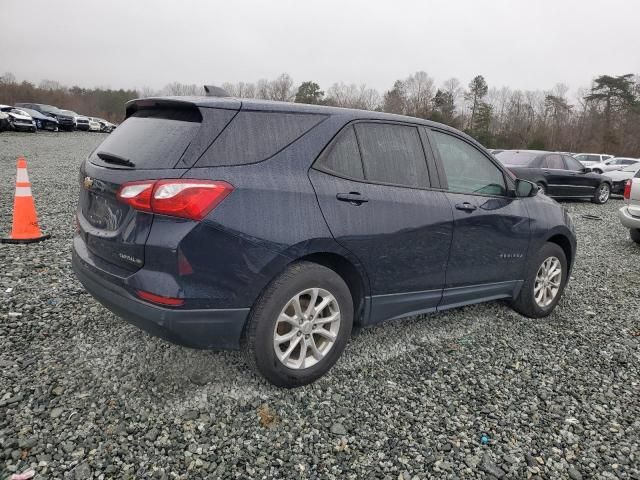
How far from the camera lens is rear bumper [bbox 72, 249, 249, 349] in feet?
7.68

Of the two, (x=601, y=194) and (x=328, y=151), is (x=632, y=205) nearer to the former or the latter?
(x=328, y=151)

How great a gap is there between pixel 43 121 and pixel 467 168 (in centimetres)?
3081

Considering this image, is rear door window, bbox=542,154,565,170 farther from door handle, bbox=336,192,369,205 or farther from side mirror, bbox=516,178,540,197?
door handle, bbox=336,192,369,205

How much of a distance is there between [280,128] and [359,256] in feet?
2.94

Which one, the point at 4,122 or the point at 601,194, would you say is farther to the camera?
the point at 4,122

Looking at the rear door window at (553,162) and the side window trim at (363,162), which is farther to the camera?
the rear door window at (553,162)

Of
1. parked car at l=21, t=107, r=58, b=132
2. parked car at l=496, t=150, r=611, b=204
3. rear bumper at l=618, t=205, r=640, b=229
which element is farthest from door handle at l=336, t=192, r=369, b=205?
Result: parked car at l=21, t=107, r=58, b=132

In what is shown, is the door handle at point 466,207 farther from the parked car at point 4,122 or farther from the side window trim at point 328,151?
the parked car at point 4,122

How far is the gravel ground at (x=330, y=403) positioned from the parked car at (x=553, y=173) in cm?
888

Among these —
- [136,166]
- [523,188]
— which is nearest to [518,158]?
[523,188]

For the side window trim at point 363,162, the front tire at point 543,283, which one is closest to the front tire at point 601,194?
the front tire at point 543,283

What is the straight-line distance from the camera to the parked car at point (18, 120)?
77.6 ft

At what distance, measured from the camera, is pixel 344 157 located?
2.87 metres

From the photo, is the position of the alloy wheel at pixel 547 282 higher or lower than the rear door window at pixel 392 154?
lower
